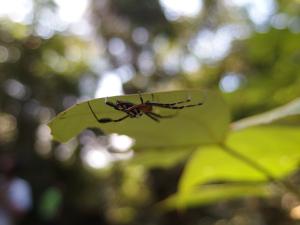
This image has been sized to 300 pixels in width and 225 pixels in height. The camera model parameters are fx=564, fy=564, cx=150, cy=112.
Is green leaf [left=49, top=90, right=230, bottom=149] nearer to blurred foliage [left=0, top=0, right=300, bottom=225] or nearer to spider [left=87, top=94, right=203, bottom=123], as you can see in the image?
spider [left=87, top=94, right=203, bottom=123]

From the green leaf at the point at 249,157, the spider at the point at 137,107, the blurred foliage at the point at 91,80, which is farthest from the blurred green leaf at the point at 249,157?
the blurred foliage at the point at 91,80

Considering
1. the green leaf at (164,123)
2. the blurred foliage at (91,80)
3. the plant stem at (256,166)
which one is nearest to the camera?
the green leaf at (164,123)

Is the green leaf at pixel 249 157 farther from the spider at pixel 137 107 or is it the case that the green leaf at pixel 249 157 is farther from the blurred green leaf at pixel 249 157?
the spider at pixel 137 107

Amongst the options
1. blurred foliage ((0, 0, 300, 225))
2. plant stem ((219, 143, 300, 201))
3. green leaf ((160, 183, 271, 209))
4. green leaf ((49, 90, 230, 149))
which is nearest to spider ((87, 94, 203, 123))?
green leaf ((49, 90, 230, 149))

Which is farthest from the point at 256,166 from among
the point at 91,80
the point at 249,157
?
the point at 91,80

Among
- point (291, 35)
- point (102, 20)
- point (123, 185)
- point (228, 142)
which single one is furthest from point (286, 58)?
point (102, 20)

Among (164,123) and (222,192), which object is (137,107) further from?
(222,192)

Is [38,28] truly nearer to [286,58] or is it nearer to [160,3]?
[160,3]

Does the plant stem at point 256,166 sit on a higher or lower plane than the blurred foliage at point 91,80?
lower
